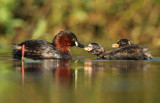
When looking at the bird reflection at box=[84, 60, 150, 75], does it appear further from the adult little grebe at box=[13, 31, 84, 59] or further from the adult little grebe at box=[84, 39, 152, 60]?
the adult little grebe at box=[13, 31, 84, 59]

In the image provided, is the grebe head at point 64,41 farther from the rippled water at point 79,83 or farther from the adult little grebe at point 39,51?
the rippled water at point 79,83

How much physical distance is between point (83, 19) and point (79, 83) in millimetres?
9410

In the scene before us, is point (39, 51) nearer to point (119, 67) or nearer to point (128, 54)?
point (128, 54)

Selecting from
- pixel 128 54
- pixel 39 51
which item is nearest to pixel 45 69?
pixel 39 51

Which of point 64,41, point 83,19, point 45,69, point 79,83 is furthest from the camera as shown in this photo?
point 83,19

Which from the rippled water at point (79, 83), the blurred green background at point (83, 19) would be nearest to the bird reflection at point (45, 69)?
the rippled water at point (79, 83)

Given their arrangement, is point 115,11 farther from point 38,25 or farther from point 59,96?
point 59,96

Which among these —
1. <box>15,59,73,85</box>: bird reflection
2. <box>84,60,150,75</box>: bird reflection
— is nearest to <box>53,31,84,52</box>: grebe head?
<box>15,59,73,85</box>: bird reflection

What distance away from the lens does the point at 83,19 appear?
15516mm

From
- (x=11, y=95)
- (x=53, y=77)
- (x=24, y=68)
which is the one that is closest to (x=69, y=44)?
(x=24, y=68)

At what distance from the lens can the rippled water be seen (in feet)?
16.9

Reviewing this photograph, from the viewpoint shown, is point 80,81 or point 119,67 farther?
point 119,67

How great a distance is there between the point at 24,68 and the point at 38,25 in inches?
288

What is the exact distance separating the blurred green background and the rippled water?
6191 millimetres
